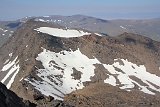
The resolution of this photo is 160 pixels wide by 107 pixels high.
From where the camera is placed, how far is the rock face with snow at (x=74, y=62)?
393ft

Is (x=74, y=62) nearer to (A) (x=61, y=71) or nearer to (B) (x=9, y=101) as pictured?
(A) (x=61, y=71)

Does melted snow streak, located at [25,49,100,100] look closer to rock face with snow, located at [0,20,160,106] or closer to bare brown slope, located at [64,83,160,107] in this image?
rock face with snow, located at [0,20,160,106]

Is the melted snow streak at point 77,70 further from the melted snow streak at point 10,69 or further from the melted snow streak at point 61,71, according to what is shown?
the melted snow streak at point 10,69

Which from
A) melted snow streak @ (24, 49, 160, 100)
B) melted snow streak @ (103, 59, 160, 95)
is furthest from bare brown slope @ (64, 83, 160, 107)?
melted snow streak @ (103, 59, 160, 95)

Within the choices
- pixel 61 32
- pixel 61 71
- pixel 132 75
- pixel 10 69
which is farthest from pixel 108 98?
pixel 61 32

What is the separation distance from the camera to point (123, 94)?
112 metres

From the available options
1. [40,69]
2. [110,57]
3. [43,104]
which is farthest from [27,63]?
[43,104]

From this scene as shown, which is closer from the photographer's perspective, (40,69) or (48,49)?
(40,69)

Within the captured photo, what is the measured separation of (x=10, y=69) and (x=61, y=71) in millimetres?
21798

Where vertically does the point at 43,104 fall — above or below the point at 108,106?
above

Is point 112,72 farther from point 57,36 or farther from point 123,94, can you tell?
point 57,36

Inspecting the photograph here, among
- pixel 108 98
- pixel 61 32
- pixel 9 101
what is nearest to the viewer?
pixel 9 101

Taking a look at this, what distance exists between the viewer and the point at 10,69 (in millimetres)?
142750

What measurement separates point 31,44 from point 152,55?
1852 inches
